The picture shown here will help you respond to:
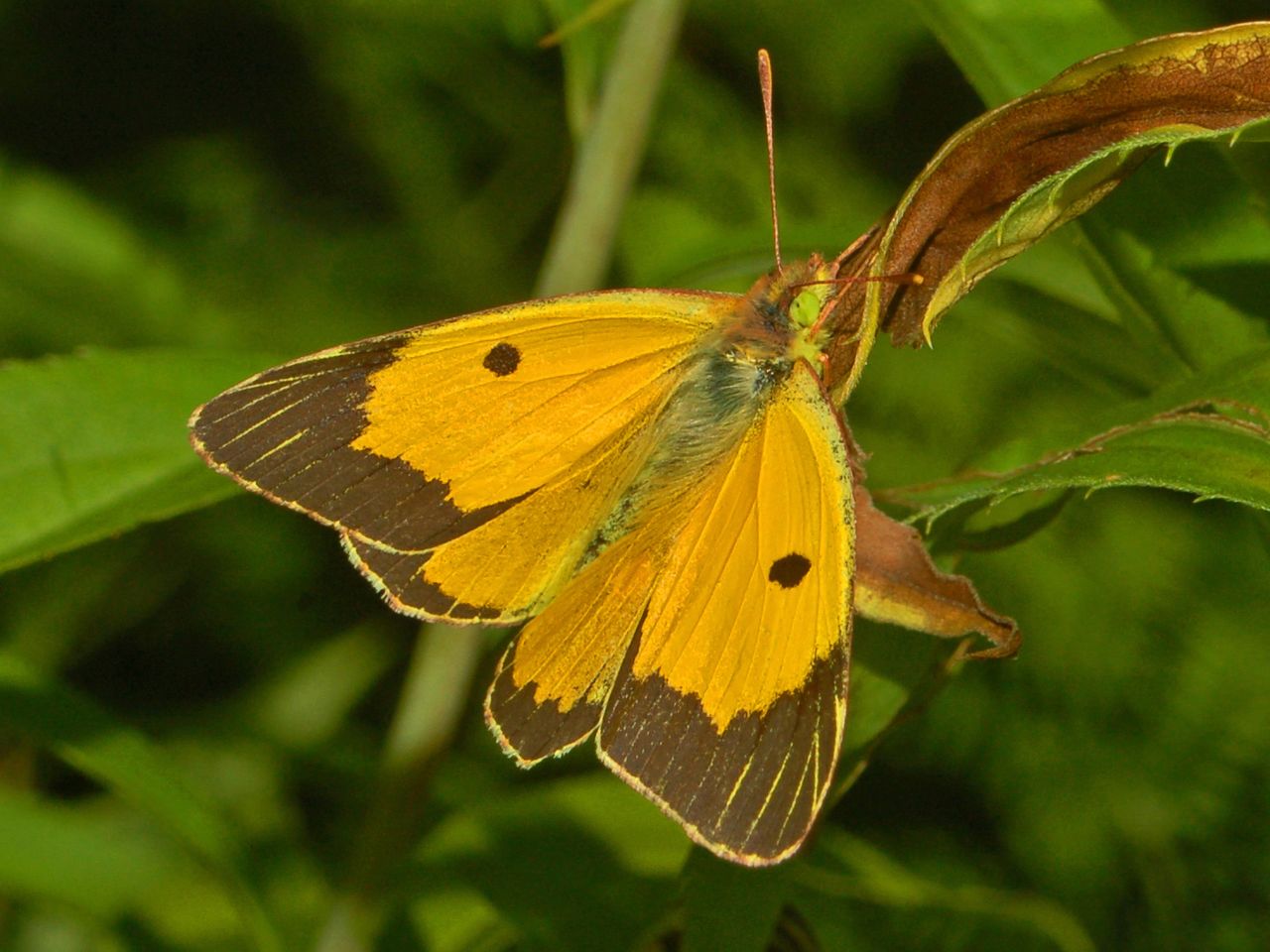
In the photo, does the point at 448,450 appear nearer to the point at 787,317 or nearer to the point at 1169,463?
the point at 787,317

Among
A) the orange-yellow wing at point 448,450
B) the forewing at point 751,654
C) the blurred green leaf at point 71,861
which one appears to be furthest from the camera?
the blurred green leaf at point 71,861

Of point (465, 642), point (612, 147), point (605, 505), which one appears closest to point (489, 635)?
point (465, 642)

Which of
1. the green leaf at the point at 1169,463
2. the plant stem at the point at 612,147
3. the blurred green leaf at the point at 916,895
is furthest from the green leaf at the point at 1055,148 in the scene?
the blurred green leaf at the point at 916,895

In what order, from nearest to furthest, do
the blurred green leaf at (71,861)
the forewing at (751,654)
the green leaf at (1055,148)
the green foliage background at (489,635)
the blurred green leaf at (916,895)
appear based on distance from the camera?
1. the green leaf at (1055,148)
2. the forewing at (751,654)
3. the green foliage background at (489,635)
4. the blurred green leaf at (916,895)
5. the blurred green leaf at (71,861)

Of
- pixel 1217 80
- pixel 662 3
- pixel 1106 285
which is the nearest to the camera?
pixel 1217 80

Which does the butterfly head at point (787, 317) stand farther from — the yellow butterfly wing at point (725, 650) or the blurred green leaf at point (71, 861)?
the blurred green leaf at point (71, 861)

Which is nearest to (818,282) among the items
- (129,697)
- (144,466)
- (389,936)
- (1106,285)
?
(1106,285)

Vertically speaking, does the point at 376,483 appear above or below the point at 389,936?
above

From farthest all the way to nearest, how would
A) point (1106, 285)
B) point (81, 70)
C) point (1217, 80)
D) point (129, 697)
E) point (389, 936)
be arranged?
point (81, 70)
point (129, 697)
point (389, 936)
point (1106, 285)
point (1217, 80)

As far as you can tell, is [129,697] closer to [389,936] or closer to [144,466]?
[389,936]
